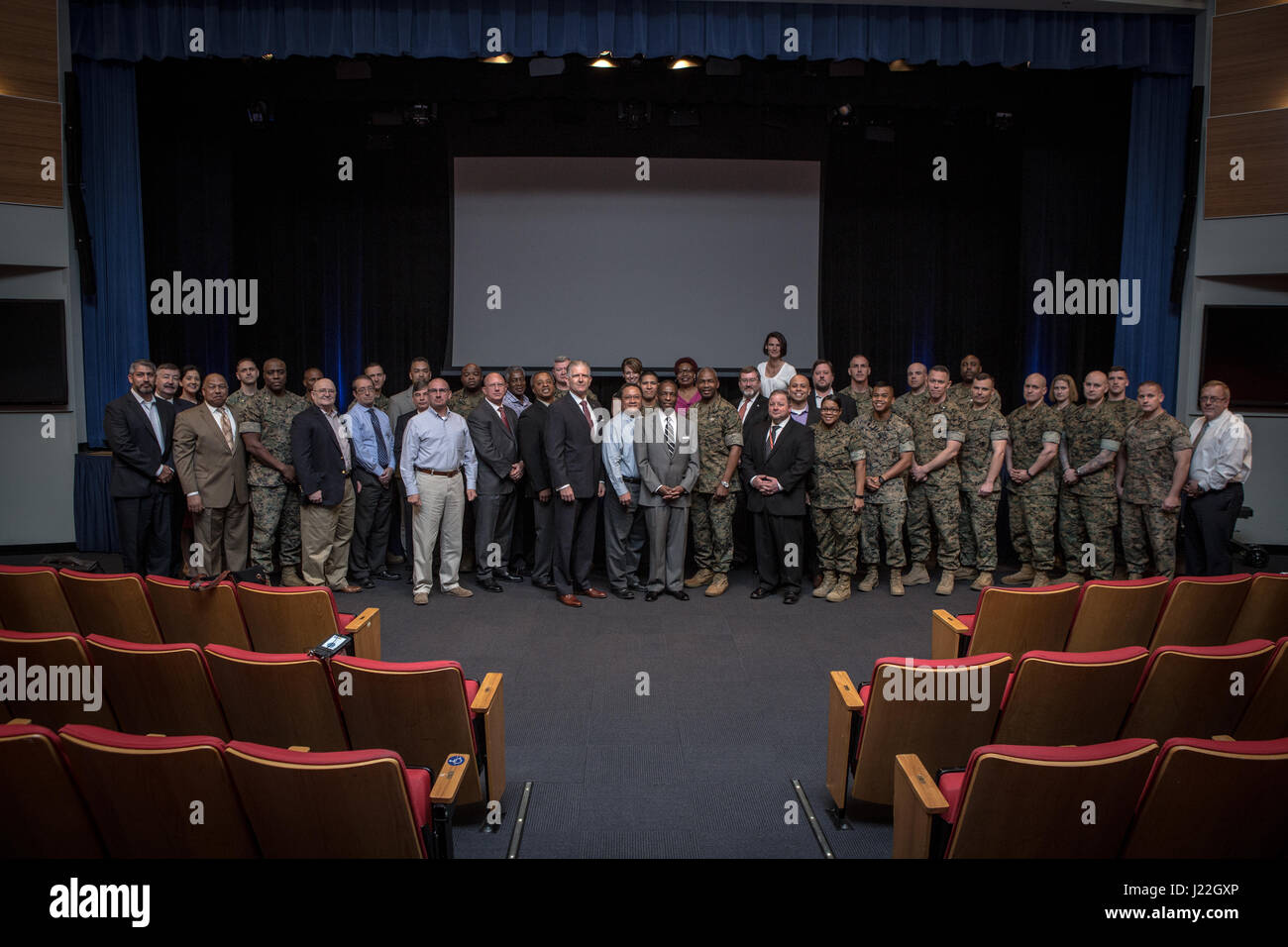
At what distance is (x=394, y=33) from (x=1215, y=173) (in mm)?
6875

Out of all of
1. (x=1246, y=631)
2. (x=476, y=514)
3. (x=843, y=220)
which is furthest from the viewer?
(x=843, y=220)

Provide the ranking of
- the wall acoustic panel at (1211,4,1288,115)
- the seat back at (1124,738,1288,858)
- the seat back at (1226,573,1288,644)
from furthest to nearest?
the wall acoustic panel at (1211,4,1288,115)
the seat back at (1226,573,1288,644)
the seat back at (1124,738,1288,858)

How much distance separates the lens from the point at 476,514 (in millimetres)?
6082

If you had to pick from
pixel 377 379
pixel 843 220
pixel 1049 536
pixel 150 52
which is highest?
pixel 150 52

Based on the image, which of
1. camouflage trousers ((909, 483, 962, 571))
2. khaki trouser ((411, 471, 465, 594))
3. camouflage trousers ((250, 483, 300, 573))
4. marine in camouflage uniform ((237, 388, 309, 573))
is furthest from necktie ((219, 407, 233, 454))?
camouflage trousers ((909, 483, 962, 571))

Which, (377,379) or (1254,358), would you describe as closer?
(377,379)

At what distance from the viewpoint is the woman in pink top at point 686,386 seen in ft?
20.0

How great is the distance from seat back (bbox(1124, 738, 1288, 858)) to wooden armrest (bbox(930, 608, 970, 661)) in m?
1.58

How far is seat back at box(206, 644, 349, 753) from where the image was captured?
96.1 inches

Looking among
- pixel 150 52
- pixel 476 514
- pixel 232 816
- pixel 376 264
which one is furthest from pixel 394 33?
pixel 232 816

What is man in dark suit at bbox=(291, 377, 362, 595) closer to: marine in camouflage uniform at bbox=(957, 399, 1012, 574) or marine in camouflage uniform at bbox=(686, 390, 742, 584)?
marine in camouflage uniform at bbox=(686, 390, 742, 584)

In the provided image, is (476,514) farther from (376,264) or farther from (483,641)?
(376,264)

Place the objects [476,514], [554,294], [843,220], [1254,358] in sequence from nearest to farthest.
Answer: [476,514] < [1254,358] < [554,294] < [843,220]

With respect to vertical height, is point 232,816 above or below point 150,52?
below
